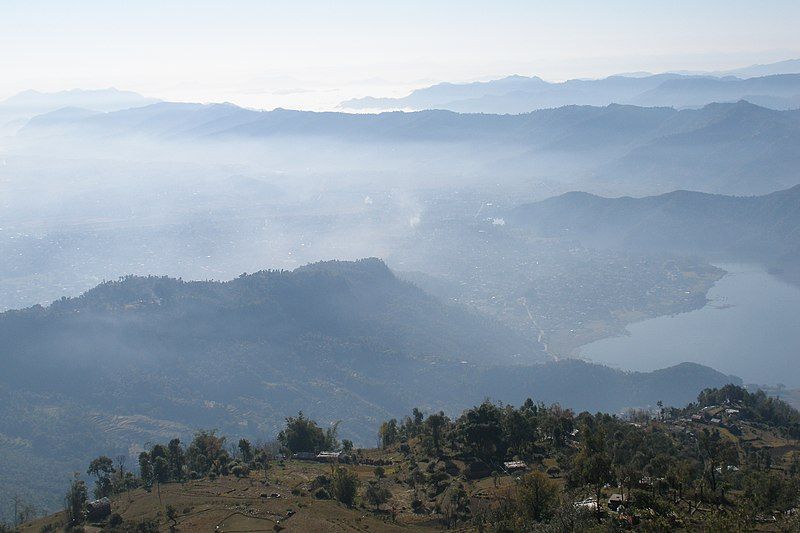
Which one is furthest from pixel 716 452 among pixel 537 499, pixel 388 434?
pixel 388 434

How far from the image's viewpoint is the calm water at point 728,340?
5595 inches

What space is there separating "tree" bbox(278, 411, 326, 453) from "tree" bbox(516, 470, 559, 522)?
3231cm

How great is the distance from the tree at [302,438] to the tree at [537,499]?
3231cm

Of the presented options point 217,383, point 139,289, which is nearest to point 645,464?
point 217,383

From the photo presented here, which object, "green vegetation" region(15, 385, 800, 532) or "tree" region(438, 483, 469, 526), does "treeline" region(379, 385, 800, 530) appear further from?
"tree" region(438, 483, 469, 526)

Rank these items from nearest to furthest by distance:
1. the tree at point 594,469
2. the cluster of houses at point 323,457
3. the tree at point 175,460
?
the tree at point 594,469
the tree at point 175,460
the cluster of houses at point 323,457

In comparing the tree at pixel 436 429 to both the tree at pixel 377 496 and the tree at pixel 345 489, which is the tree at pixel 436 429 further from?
the tree at pixel 345 489

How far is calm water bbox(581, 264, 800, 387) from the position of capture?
5595 inches

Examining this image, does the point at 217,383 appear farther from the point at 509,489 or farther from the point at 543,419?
the point at 509,489

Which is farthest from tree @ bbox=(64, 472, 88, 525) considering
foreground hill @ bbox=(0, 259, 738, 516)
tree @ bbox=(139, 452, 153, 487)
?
foreground hill @ bbox=(0, 259, 738, 516)

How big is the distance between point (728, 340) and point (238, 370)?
320 feet

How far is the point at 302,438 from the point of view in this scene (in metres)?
71.0

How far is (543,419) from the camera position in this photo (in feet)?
212

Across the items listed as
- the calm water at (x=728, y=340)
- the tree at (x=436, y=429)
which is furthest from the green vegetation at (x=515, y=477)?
the calm water at (x=728, y=340)
